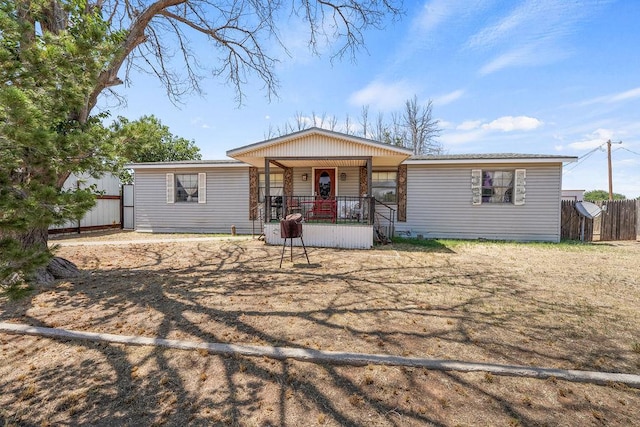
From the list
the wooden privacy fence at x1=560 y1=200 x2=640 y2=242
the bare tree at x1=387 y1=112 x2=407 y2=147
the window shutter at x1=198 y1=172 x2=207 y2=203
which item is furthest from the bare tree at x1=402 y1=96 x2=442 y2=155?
the window shutter at x1=198 y1=172 x2=207 y2=203

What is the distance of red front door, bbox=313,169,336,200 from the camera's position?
37.3ft

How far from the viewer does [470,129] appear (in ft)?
76.7

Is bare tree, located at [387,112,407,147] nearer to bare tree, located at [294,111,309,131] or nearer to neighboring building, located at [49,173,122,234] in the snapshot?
bare tree, located at [294,111,309,131]

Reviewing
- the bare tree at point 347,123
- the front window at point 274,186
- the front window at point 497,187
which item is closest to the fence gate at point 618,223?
the front window at point 497,187

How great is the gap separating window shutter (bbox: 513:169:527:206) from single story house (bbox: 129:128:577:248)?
0.03 metres

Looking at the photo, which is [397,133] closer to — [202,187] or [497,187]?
[497,187]

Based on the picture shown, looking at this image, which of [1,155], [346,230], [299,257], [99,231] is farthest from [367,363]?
[99,231]

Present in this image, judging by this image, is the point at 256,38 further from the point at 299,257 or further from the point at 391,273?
the point at 391,273

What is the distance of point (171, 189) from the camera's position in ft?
40.2

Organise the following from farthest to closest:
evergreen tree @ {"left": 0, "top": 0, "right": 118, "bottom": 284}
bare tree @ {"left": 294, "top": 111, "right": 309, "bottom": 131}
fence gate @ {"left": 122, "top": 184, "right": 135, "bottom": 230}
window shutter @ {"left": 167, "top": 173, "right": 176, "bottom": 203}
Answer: bare tree @ {"left": 294, "top": 111, "right": 309, "bottom": 131}
fence gate @ {"left": 122, "top": 184, "right": 135, "bottom": 230}
window shutter @ {"left": 167, "top": 173, "right": 176, "bottom": 203}
evergreen tree @ {"left": 0, "top": 0, "right": 118, "bottom": 284}

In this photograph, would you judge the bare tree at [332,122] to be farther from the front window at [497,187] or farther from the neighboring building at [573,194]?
the neighboring building at [573,194]

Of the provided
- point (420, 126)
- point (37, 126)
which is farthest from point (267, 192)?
point (420, 126)

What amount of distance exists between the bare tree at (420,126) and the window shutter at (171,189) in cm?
1985

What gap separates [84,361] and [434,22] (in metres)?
9.98
